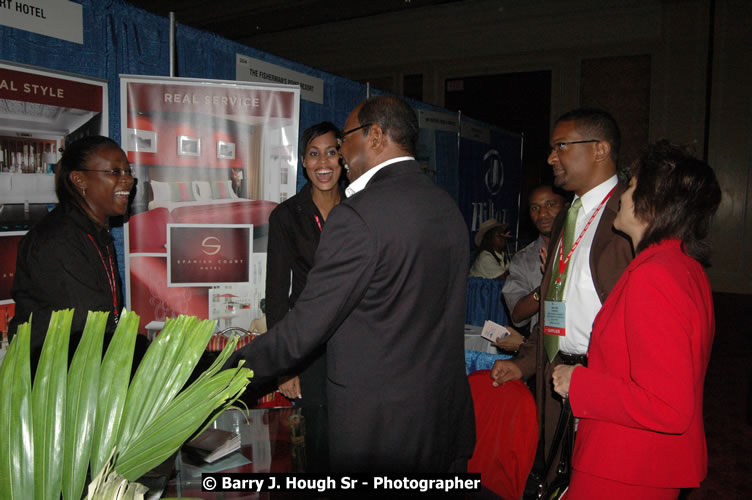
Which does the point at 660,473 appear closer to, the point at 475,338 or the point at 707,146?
the point at 475,338

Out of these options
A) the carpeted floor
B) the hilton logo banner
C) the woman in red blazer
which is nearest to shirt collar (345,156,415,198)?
the woman in red blazer

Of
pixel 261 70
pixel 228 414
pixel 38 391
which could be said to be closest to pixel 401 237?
pixel 38 391

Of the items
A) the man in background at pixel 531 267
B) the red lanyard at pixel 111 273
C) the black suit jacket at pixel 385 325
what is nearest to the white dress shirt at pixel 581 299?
the black suit jacket at pixel 385 325

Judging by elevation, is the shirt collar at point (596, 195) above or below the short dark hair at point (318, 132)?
below

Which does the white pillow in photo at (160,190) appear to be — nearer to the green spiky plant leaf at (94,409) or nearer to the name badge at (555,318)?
the name badge at (555,318)

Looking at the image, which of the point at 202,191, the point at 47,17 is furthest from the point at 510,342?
the point at 47,17

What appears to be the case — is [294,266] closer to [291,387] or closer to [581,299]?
[291,387]

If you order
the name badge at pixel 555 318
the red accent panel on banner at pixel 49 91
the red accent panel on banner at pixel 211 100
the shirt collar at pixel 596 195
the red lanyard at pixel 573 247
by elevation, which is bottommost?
the name badge at pixel 555 318

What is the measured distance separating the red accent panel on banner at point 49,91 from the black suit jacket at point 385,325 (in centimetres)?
155

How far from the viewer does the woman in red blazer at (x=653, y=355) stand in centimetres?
115

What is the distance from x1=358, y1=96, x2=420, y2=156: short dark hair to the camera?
1.58m

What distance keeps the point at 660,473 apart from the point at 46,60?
260 centimetres

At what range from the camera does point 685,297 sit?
1.17 metres

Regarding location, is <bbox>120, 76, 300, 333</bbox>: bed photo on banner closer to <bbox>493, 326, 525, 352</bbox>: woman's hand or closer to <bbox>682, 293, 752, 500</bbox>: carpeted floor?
<bbox>493, 326, 525, 352</bbox>: woman's hand
